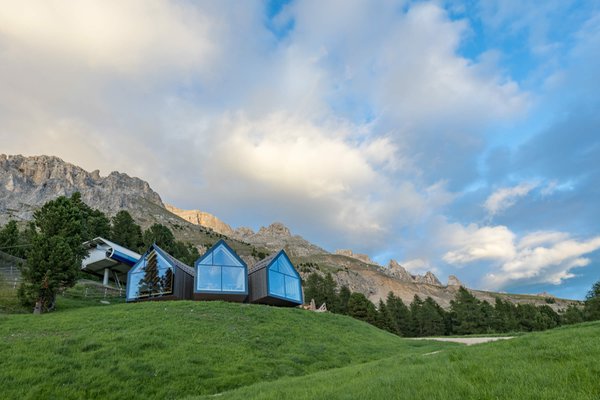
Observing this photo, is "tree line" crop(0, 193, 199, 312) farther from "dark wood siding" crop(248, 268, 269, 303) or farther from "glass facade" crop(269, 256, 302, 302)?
"glass facade" crop(269, 256, 302, 302)

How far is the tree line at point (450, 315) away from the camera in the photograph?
60.4 m

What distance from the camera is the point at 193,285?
114 feet

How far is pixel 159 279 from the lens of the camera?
115 ft

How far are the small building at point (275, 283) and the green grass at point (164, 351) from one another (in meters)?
8.73

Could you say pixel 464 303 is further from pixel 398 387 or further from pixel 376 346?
pixel 398 387

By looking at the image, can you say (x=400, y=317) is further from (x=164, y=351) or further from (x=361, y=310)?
(x=164, y=351)

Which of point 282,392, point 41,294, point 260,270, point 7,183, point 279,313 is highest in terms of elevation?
point 7,183

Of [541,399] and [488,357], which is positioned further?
[488,357]

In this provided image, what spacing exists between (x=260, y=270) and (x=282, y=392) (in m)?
27.7

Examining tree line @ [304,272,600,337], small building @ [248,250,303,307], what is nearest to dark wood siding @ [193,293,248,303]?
small building @ [248,250,303,307]

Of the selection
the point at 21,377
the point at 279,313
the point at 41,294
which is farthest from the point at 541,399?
the point at 41,294

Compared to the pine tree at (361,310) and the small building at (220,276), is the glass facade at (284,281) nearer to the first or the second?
the small building at (220,276)

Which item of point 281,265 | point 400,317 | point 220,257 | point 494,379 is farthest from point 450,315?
point 494,379

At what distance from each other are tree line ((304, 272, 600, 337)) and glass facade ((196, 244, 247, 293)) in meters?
32.1
